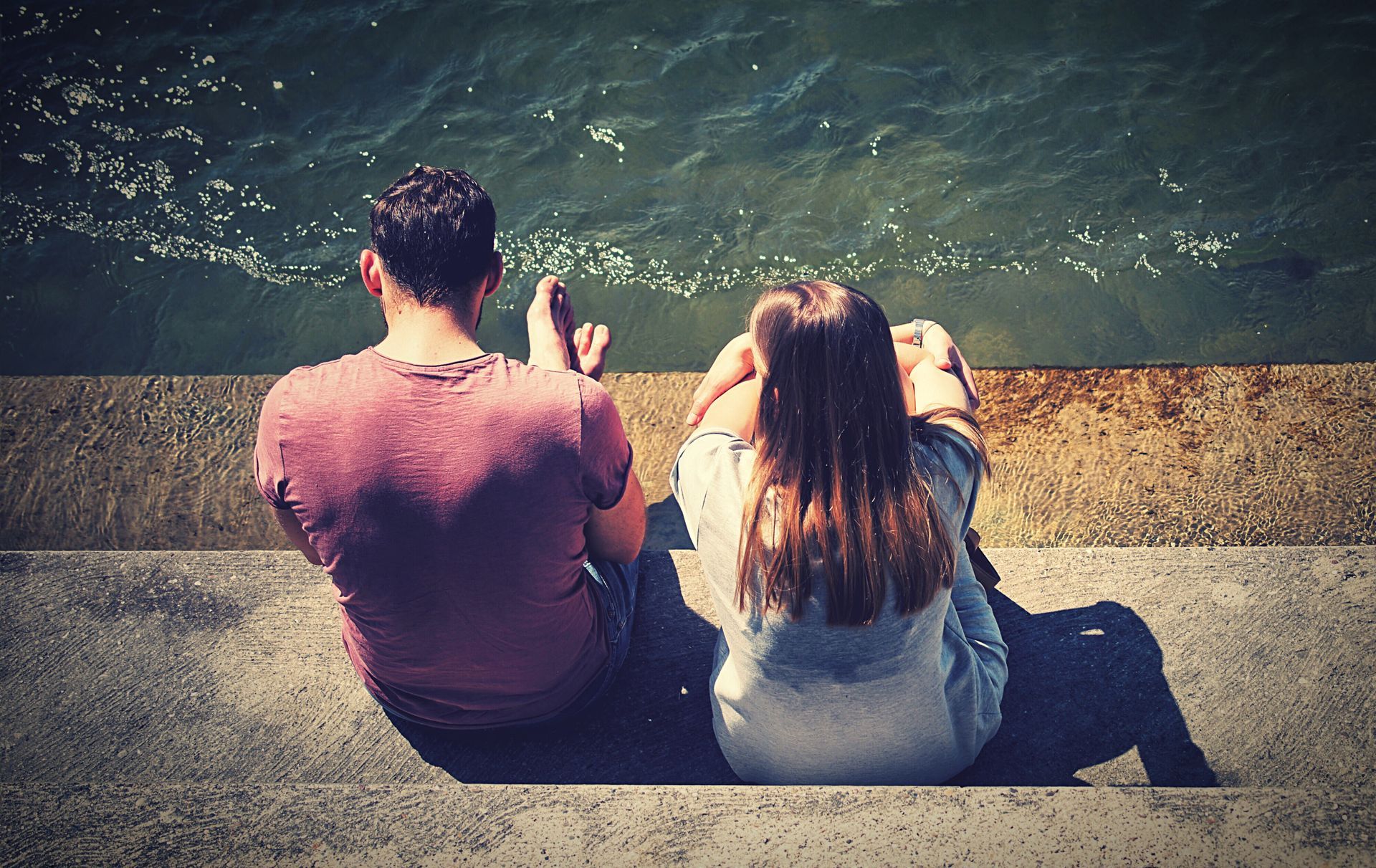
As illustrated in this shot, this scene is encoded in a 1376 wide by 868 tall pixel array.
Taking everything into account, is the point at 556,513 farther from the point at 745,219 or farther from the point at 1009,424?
the point at 745,219

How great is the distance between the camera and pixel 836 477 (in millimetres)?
1600

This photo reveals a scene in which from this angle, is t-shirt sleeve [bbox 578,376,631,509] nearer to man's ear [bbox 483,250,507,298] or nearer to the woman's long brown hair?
the woman's long brown hair

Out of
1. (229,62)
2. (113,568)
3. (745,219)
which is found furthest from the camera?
(229,62)

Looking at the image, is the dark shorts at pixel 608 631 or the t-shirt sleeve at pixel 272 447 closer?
the t-shirt sleeve at pixel 272 447

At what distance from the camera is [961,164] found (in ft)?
17.8

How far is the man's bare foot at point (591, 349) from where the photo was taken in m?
2.39

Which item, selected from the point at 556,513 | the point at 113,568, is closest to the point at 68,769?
the point at 113,568

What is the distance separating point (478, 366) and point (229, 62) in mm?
6130

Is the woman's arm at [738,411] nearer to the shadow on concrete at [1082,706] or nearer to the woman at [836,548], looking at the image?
the woman at [836,548]

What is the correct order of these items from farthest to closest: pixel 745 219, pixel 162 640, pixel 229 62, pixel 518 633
→ pixel 229 62, pixel 745 219, pixel 162 640, pixel 518 633

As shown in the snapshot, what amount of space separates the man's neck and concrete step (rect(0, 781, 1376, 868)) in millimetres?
1013

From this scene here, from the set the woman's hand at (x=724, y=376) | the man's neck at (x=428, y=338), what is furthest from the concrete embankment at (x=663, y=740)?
the man's neck at (x=428, y=338)

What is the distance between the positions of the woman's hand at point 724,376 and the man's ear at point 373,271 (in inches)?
35.5

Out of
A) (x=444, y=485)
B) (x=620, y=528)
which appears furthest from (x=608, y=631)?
(x=444, y=485)
